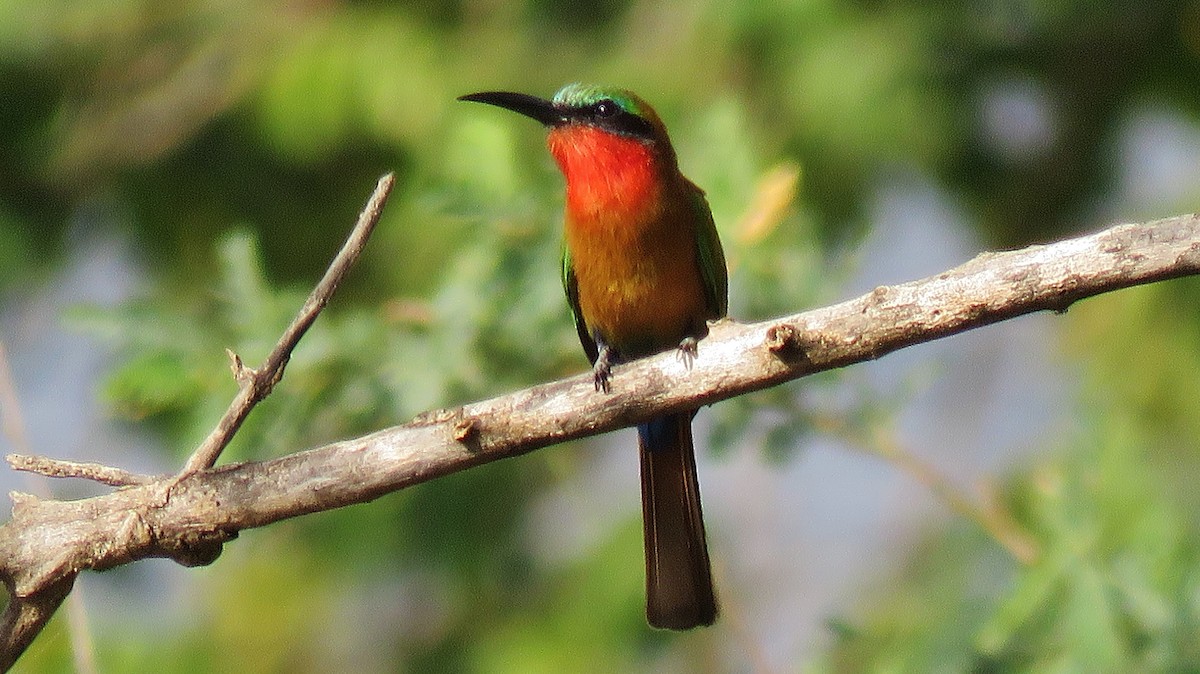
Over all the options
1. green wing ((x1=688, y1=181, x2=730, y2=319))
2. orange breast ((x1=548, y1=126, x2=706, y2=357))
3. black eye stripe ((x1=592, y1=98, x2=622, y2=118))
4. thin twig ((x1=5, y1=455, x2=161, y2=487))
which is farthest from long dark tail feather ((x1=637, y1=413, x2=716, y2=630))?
thin twig ((x1=5, y1=455, x2=161, y2=487))

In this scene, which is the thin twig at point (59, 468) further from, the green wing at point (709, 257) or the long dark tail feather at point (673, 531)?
the green wing at point (709, 257)

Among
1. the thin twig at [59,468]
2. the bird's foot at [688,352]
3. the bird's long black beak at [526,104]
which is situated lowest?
the thin twig at [59,468]

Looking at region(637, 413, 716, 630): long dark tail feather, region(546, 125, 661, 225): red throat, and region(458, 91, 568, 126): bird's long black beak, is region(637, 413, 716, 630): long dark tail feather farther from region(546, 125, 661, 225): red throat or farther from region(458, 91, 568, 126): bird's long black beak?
region(458, 91, 568, 126): bird's long black beak

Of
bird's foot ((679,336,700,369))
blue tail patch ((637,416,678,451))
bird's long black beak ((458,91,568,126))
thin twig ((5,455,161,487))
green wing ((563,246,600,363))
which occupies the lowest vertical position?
blue tail patch ((637,416,678,451))

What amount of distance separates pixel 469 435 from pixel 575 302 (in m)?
1.57

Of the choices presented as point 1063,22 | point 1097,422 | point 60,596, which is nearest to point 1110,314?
point 1063,22

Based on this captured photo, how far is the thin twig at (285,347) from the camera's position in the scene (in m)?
2.39

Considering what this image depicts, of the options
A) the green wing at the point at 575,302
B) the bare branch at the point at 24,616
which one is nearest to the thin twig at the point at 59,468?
the bare branch at the point at 24,616

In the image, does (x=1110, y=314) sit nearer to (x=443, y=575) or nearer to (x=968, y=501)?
(x=968, y=501)

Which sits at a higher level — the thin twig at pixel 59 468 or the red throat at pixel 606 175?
the red throat at pixel 606 175

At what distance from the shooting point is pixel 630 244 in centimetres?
375

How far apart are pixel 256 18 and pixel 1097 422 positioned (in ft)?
10.9

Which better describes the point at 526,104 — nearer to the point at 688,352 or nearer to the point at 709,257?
the point at 709,257

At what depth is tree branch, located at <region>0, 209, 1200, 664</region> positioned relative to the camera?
2.33 meters
